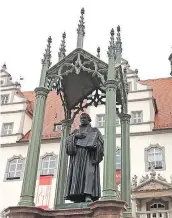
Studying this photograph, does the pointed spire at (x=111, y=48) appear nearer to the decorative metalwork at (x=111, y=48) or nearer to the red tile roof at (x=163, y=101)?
the decorative metalwork at (x=111, y=48)

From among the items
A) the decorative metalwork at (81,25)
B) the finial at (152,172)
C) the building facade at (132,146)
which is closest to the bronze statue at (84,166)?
the decorative metalwork at (81,25)

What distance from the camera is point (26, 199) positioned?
19.2 ft

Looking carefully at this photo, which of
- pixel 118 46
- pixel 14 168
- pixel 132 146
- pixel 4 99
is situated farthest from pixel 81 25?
pixel 4 99

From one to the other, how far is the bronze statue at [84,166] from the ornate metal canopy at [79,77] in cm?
99

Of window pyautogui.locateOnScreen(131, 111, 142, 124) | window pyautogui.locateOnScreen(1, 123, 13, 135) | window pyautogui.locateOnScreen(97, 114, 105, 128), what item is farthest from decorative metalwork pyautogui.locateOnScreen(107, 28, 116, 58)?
window pyautogui.locateOnScreen(1, 123, 13, 135)

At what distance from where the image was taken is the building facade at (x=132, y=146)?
1912 centimetres

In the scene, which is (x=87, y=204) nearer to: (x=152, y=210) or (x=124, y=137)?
(x=124, y=137)

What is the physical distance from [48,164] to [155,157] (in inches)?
225

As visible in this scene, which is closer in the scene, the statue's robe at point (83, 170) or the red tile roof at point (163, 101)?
the statue's robe at point (83, 170)

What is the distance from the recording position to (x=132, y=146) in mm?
20922

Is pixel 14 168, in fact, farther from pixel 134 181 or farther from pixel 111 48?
pixel 111 48

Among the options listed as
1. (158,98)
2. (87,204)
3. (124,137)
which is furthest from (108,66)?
(158,98)

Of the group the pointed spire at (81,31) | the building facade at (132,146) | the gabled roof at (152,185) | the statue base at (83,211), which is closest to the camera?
the statue base at (83,211)

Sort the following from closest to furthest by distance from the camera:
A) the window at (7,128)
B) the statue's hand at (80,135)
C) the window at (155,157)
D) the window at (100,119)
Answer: the statue's hand at (80,135) < the window at (155,157) < the window at (100,119) < the window at (7,128)
